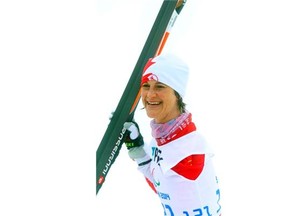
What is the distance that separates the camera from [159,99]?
4.00 ft

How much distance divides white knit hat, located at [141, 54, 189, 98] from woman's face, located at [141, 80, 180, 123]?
0.02 meters

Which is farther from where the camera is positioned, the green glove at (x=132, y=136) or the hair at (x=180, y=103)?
the green glove at (x=132, y=136)

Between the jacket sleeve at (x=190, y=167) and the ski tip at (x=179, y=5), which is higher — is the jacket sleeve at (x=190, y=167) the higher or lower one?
the lower one

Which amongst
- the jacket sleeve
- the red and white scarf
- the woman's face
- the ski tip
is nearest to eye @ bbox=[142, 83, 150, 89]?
the woman's face

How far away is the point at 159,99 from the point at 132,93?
0.24 meters

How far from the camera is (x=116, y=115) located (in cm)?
143

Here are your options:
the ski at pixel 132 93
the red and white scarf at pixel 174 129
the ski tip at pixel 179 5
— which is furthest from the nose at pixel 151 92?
the ski tip at pixel 179 5

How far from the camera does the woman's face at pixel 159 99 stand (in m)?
1.22

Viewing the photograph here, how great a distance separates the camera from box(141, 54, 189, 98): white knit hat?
121cm

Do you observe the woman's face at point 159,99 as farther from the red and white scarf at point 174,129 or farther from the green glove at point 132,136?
the green glove at point 132,136

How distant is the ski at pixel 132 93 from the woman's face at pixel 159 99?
7.5 inches

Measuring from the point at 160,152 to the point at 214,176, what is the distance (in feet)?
0.68

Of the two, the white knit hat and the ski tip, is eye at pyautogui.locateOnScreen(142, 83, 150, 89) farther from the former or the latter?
the ski tip

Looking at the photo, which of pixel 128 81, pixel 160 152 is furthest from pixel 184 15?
pixel 160 152
